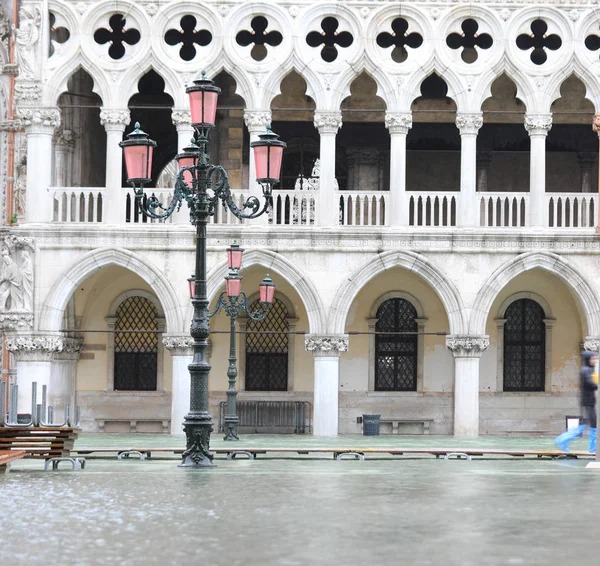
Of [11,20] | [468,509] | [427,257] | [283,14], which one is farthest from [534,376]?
[468,509]

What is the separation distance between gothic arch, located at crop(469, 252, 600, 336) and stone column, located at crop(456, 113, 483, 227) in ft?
4.11

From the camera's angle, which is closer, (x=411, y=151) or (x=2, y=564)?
(x=2, y=564)

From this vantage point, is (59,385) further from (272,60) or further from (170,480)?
(170,480)

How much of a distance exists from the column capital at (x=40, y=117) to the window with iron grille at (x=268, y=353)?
260 inches

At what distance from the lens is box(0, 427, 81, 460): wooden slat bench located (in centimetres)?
1752

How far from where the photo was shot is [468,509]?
12.0 m

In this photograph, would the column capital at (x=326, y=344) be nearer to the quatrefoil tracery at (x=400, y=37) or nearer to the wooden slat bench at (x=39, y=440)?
the quatrefoil tracery at (x=400, y=37)

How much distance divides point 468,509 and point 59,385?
2144 centimetres

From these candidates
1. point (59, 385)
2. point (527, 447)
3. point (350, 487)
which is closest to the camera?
point (350, 487)

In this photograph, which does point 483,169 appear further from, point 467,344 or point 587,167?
point 467,344

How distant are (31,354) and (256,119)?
23.2 ft

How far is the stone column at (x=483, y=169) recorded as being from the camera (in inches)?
1310

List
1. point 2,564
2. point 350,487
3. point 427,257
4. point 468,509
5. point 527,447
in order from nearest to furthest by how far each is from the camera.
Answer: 1. point 2,564
2. point 468,509
3. point 350,487
4. point 527,447
5. point 427,257

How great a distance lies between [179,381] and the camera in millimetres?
29828
